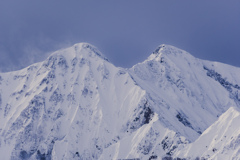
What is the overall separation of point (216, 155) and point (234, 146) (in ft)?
27.9

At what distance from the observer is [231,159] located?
193500 millimetres

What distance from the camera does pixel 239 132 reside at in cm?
19988

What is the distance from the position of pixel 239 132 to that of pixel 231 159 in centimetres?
1323

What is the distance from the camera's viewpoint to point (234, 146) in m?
198

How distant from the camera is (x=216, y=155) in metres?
198

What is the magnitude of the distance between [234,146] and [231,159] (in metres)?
6.95

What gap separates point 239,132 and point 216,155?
1407 centimetres

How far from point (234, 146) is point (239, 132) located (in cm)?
657
